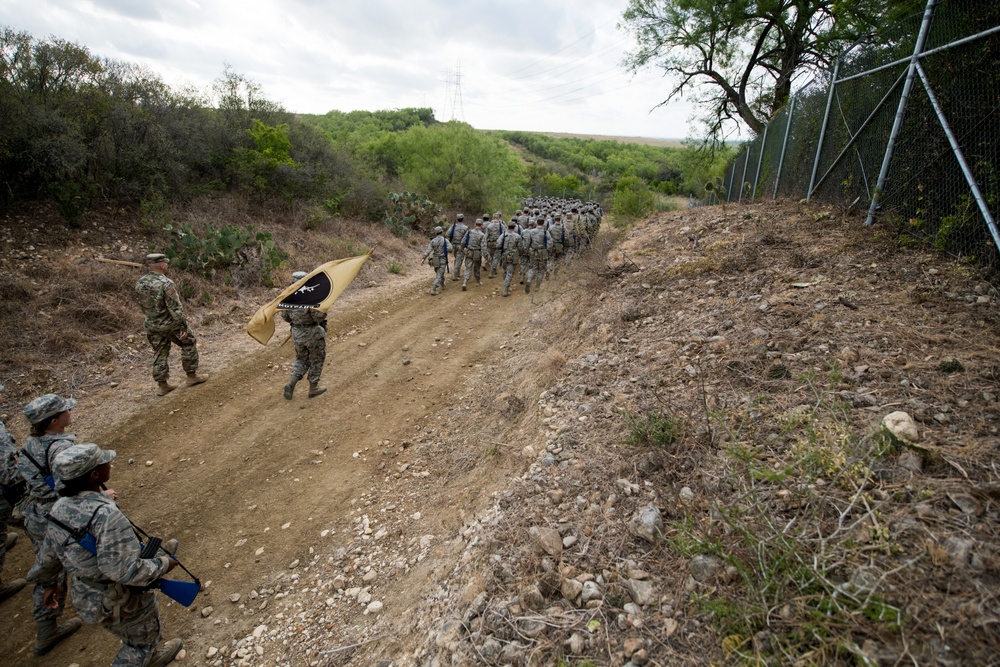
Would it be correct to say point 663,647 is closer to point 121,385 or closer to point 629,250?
point 121,385

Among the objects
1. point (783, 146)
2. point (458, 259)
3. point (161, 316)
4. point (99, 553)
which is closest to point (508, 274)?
point (458, 259)

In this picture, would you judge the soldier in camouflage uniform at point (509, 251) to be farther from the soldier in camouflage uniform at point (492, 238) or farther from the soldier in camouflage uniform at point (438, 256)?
the soldier in camouflage uniform at point (438, 256)

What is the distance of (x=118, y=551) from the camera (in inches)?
117

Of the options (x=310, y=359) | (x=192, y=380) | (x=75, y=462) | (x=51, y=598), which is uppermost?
(x=75, y=462)

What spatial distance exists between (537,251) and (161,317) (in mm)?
8827

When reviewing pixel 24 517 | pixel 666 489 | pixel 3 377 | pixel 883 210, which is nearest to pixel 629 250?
pixel 883 210

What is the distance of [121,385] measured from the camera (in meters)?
7.09

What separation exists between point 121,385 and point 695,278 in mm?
8629

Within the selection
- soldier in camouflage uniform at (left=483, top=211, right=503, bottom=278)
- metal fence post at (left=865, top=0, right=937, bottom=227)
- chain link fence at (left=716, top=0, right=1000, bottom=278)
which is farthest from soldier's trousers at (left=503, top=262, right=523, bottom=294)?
metal fence post at (left=865, top=0, right=937, bottom=227)

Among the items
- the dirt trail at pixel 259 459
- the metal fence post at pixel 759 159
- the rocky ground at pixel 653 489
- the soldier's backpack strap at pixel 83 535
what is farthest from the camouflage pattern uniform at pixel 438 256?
the soldier's backpack strap at pixel 83 535

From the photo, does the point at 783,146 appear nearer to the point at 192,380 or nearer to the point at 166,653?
the point at 192,380

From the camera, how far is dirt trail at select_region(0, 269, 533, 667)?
3973mm

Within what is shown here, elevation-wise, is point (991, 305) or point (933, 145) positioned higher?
point (933, 145)

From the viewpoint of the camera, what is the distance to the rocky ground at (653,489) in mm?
2186
